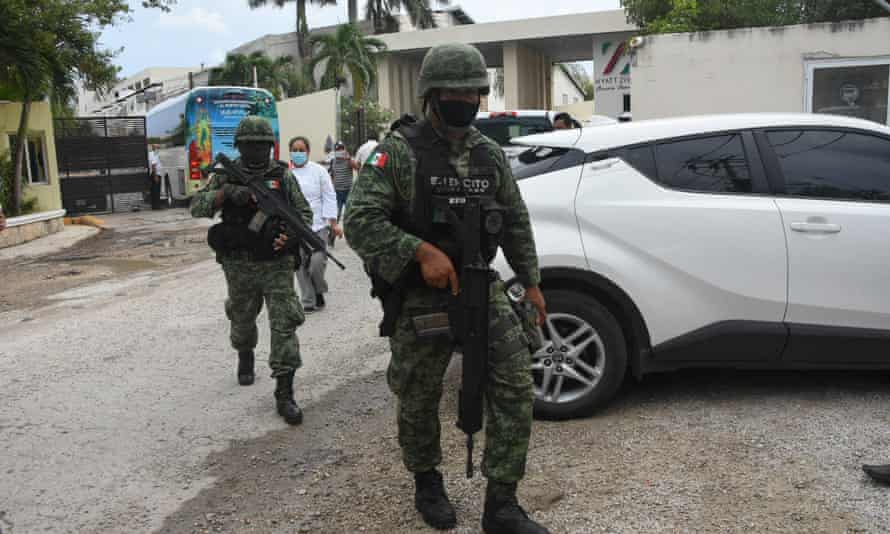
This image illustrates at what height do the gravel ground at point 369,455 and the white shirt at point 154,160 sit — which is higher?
the white shirt at point 154,160

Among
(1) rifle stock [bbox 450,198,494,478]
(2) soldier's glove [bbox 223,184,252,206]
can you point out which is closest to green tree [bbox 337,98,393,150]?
(2) soldier's glove [bbox 223,184,252,206]

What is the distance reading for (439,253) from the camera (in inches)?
119

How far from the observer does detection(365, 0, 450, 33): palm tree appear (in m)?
43.1

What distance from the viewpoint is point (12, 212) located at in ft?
54.7

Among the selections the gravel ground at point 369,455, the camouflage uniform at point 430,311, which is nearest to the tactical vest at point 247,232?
the gravel ground at point 369,455

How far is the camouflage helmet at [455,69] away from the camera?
3.11 meters

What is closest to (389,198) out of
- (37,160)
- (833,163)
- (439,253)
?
(439,253)

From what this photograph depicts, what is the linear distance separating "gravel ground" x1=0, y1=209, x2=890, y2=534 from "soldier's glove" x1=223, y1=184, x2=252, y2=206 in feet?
4.22

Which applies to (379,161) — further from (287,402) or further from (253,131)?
(287,402)

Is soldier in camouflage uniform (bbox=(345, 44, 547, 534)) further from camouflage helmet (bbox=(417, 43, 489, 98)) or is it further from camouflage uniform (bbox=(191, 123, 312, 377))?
camouflage uniform (bbox=(191, 123, 312, 377))

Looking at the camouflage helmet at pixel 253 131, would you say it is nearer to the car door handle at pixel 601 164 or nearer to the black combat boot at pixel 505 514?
the car door handle at pixel 601 164

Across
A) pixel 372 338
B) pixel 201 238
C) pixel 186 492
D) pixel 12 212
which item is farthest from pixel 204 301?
pixel 12 212

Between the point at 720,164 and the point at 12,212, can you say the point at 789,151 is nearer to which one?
the point at 720,164

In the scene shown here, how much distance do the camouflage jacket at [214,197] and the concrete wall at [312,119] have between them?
72.4ft
